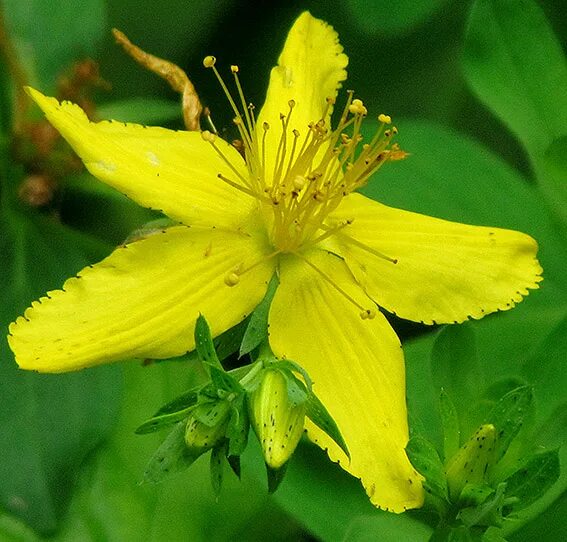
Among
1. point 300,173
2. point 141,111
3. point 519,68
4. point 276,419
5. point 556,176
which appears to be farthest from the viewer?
point 141,111

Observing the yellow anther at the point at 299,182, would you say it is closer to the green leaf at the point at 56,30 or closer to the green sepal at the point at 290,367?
the green sepal at the point at 290,367

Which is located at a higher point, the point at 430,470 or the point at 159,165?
the point at 159,165

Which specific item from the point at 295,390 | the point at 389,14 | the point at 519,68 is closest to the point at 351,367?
the point at 295,390

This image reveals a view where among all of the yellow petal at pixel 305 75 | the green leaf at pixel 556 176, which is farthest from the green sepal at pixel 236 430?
the green leaf at pixel 556 176

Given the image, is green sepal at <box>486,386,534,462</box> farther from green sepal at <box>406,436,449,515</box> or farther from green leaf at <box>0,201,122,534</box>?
green leaf at <box>0,201,122,534</box>

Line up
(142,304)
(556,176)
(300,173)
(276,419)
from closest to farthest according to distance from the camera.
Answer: (276,419), (142,304), (300,173), (556,176)

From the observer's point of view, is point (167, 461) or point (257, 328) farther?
point (257, 328)

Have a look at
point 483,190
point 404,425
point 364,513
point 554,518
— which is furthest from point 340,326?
point 483,190

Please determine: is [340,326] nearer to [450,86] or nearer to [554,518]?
[554,518]

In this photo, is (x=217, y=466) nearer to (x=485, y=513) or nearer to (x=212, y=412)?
(x=212, y=412)
